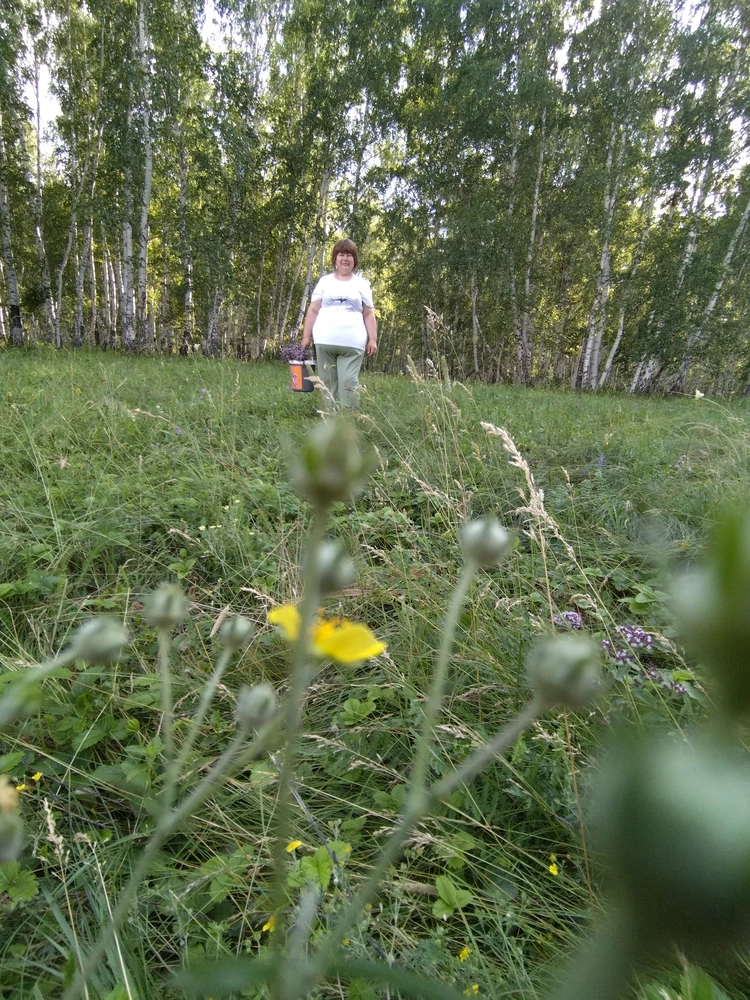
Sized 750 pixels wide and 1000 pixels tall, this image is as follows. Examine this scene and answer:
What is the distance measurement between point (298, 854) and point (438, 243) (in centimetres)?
1536

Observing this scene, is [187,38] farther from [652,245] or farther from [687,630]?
[687,630]

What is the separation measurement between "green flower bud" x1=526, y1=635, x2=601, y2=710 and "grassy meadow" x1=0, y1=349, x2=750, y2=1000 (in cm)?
8

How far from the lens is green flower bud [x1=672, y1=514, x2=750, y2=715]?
0.50 feet

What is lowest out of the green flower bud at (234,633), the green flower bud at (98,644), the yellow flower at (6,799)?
the yellow flower at (6,799)

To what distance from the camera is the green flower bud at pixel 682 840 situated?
139mm

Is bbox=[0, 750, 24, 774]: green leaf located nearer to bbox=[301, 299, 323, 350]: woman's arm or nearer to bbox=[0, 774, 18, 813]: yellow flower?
bbox=[0, 774, 18, 813]: yellow flower

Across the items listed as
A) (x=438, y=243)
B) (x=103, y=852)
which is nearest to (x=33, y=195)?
(x=438, y=243)

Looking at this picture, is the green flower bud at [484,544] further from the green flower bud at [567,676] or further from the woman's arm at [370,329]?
the woman's arm at [370,329]

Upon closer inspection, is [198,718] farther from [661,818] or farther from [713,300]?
[713,300]

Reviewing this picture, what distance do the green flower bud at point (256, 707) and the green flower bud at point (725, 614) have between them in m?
0.29

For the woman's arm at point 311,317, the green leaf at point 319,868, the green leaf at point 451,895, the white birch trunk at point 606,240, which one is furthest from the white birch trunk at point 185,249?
the green leaf at point 451,895

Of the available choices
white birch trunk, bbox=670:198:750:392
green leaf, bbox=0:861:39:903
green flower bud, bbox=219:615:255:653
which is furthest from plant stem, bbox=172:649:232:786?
white birch trunk, bbox=670:198:750:392

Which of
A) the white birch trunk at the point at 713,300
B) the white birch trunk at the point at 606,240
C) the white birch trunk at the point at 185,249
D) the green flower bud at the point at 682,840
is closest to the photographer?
the green flower bud at the point at 682,840

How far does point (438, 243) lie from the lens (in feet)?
46.8
